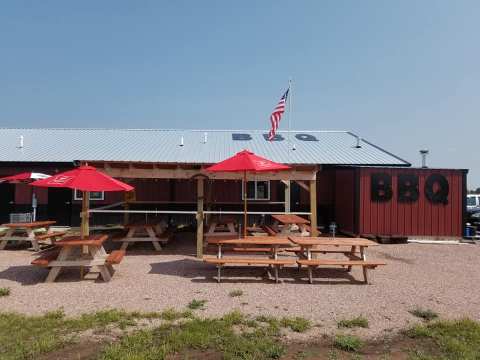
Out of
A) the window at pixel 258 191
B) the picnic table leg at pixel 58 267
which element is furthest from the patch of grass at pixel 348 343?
the window at pixel 258 191

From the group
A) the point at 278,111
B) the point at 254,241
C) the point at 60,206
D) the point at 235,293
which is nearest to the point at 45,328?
the point at 235,293

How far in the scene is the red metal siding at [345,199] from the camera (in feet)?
43.2

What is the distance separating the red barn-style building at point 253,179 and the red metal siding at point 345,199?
1.6 inches

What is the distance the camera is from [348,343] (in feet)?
12.4

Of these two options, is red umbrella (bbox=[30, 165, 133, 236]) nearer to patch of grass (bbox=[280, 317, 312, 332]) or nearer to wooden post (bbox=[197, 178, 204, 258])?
wooden post (bbox=[197, 178, 204, 258])

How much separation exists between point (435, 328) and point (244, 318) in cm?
244

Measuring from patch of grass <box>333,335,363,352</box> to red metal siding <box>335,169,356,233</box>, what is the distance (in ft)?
31.1

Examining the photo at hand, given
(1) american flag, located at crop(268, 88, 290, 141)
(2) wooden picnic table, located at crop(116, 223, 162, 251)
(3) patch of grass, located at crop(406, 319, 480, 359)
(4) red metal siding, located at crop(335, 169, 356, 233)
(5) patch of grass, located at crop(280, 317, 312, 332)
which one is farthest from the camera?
(4) red metal siding, located at crop(335, 169, 356, 233)

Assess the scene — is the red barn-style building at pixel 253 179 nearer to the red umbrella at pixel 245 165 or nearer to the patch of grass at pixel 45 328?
the red umbrella at pixel 245 165

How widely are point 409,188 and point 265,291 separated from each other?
8832 millimetres

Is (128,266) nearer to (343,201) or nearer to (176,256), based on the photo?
(176,256)

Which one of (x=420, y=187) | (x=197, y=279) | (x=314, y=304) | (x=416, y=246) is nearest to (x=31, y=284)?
(x=197, y=279)

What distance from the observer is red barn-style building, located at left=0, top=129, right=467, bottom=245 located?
40.8ft

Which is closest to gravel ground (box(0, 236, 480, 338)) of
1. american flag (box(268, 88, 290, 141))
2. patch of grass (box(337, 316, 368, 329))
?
patch of grass (box(337, 316, 368, 329))
